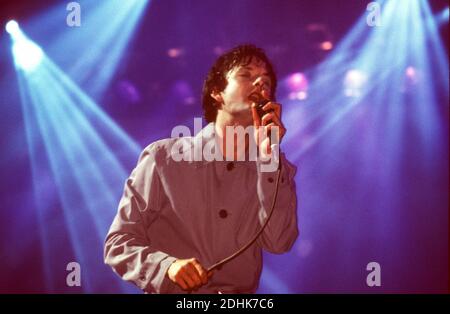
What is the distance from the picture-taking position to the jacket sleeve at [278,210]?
6.83 feet

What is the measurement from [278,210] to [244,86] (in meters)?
0.57

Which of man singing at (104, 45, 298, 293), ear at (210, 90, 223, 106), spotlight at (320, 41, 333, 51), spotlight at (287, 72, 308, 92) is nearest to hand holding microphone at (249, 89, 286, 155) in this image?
man singing at (104, 45, 298, 293)

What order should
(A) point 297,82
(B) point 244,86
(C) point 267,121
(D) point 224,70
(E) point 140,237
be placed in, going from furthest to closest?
(A) point 297,82, (D) point 224,70, (B) point 244,86, (E) point 140,237, (C) point 267,121

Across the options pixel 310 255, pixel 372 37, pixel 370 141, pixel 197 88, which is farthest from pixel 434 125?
pixel 197 88

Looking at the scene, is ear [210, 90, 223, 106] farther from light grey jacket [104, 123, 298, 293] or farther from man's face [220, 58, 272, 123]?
light grey jacket [104, 123, 298, 293]

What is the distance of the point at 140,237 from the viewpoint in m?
2.06

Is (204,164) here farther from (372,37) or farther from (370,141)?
(372,37)

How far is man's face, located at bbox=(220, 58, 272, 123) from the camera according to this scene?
2.27 metres

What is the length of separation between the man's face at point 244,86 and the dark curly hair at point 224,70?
3 cm

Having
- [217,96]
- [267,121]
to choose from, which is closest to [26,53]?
[217,96]

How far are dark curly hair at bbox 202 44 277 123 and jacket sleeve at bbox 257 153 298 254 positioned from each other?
1.58ft

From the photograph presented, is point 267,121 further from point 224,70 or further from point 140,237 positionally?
point 140,237

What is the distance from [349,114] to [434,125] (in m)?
0.59

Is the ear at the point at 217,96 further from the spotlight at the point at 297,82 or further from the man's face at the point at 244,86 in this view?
the spotlight at the point at 297,82
